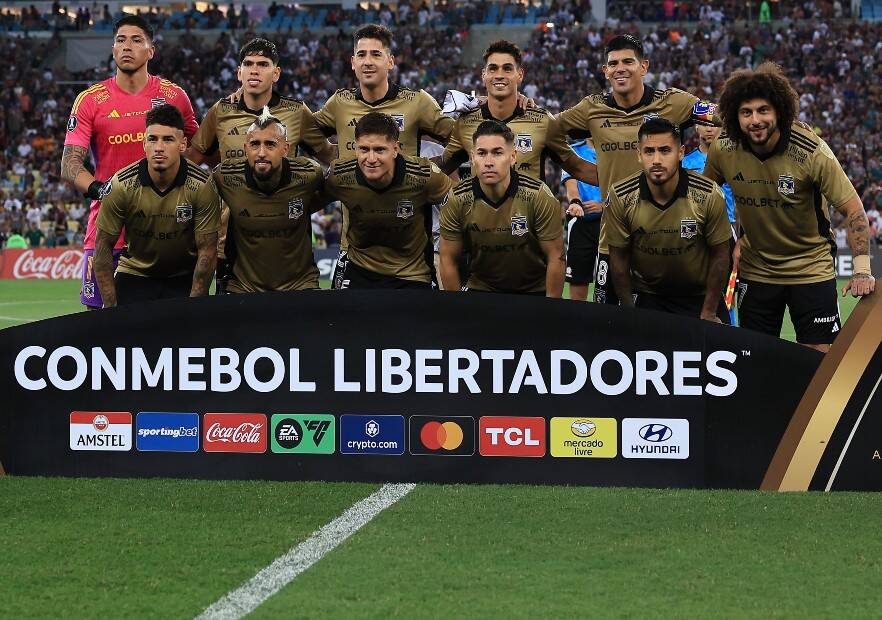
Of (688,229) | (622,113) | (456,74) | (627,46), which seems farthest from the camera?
(456,74)

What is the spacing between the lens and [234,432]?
6.12m

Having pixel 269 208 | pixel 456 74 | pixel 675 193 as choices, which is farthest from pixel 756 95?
pixel 456 74

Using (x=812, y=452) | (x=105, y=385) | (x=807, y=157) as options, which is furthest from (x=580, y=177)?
(x=105, y=385)

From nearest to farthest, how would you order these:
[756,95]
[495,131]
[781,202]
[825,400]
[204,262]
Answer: [825,400]
[756,95]
[781,202]
[495,131]
[204,262]

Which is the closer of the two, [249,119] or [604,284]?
[604,284]

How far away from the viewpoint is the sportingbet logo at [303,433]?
607 cm

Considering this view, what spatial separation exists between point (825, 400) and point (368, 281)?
105 inches

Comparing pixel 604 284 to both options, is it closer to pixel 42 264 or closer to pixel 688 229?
pixel 688 229

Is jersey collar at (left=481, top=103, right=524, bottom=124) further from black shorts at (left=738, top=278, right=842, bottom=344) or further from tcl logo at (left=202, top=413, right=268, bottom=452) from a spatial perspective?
tcl logo at (left=202, top=413, right=268, bottom=452)

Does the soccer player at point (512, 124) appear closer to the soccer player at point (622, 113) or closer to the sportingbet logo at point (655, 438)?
the soccer player at point (622, 113)

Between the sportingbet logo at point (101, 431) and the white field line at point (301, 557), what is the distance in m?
1.32

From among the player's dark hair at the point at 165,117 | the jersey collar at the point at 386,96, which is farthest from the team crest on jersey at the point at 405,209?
the player's dark hair at the point at 165,117

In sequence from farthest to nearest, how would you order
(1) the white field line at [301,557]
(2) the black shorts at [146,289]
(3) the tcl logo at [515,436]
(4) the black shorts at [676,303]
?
(2) the black shorts at [146,289]
(4) the black shorts at [676,303]
(3) the tcl logo at [515,436]
(1) the white field line at [301,557]

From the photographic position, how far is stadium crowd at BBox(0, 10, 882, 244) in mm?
32938
